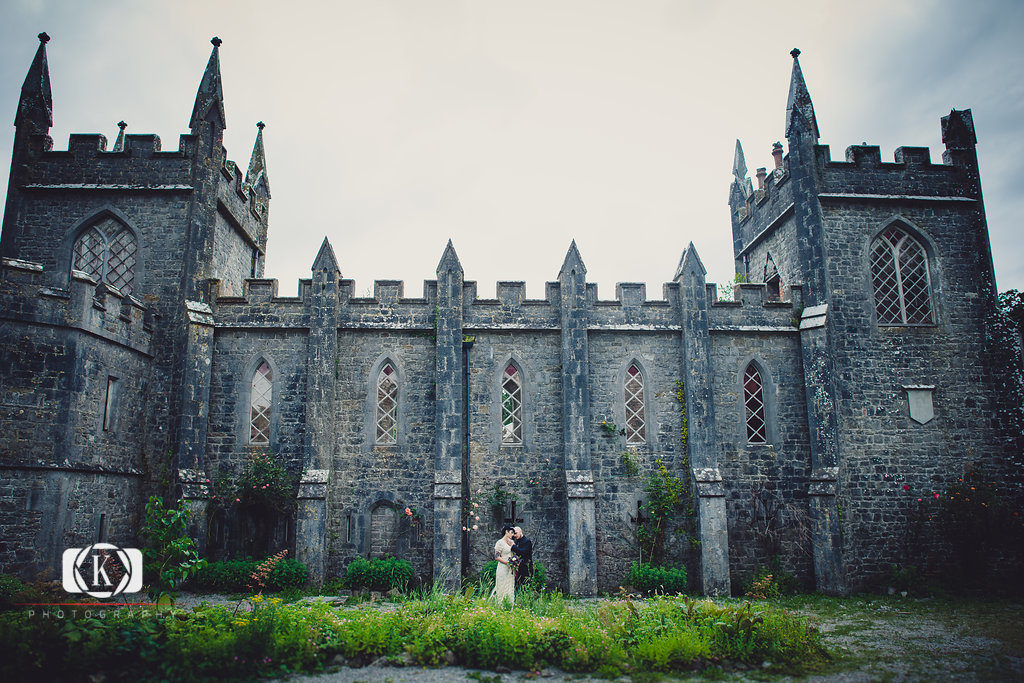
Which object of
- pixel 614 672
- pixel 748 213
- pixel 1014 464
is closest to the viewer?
pixel 614 672

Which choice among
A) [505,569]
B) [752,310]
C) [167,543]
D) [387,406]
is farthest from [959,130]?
[167,543]

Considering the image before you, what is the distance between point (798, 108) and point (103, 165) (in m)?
20.9

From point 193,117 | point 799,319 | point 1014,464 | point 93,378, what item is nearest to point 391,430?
point 93,378

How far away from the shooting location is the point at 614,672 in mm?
8758

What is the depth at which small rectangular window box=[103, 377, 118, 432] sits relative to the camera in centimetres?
1455

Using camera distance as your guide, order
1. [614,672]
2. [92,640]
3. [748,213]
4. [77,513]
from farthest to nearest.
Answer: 1. [748,213]
2. [77,513]
3. [614,672]
4. [92,640]

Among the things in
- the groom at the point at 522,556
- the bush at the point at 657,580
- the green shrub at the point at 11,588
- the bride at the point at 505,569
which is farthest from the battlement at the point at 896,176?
the green shrub at the point at 11,588

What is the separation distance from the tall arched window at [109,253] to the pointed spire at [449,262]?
28.5 ft

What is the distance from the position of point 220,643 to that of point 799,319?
16.8m

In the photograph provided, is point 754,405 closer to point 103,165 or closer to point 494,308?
point 494,308

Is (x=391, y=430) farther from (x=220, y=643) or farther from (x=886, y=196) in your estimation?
(x=886, y=196)

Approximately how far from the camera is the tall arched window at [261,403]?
16984 mm

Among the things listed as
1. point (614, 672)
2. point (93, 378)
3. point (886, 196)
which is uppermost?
point (886, 196)

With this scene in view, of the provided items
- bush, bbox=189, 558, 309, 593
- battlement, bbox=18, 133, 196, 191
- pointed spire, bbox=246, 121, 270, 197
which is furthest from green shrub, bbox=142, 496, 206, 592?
pointed spire, bbox=246, 121, 270, 197
